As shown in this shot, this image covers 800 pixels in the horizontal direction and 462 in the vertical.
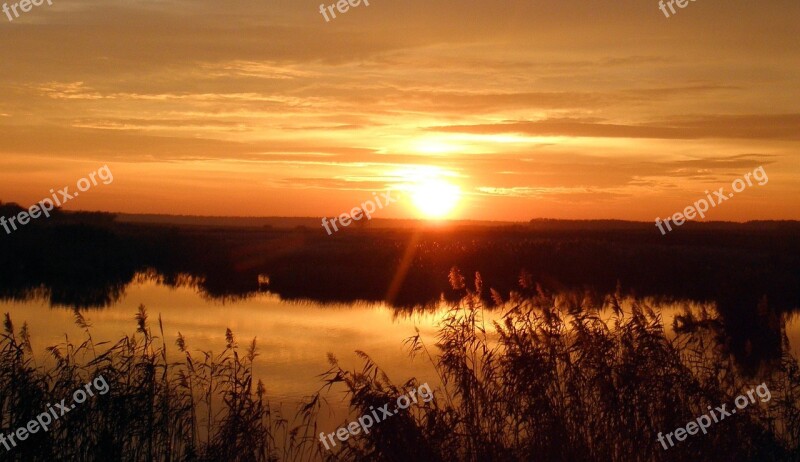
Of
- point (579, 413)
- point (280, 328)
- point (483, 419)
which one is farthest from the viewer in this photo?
point (280, 328)

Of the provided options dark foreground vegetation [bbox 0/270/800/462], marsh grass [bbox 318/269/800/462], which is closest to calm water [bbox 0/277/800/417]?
dark foreground vegetation [bbox 0/270/800/462]

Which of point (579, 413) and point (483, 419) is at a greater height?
point (579, 413)

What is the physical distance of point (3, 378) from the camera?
995 cm

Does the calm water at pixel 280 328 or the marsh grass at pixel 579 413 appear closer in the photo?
the marsh grass at pixel 579 413

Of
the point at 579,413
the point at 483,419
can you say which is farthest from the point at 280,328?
the point at 579,413

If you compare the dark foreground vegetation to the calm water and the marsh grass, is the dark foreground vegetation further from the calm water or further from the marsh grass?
the calm water

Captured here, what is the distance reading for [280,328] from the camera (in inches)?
794

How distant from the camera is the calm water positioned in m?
14.5

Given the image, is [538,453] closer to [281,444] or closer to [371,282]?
[281,444]

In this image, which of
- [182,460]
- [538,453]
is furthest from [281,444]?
[538,453]

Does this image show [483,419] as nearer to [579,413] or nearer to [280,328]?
[579,413]

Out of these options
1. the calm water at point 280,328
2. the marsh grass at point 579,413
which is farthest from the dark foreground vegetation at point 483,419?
the calm water at point 280,328

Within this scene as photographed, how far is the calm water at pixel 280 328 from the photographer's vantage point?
14.5 m

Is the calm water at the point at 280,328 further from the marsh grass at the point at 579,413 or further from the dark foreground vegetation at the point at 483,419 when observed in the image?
the marsh grass at the point at 579,413
